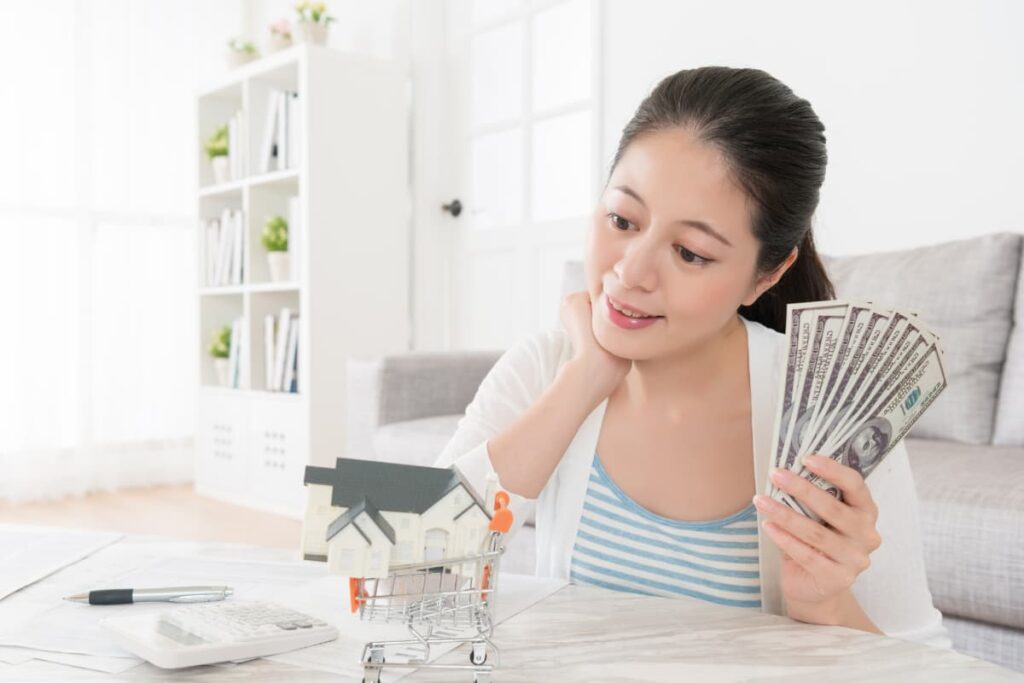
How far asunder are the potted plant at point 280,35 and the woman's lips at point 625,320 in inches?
126

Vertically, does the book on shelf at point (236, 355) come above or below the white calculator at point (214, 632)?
above

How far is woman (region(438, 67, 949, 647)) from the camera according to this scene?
0.84 meters

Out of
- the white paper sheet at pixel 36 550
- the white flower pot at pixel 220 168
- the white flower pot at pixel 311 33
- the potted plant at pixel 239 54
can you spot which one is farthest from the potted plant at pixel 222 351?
the white paper sheet at pixel 36 550

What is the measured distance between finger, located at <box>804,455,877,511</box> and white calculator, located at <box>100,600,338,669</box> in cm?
37

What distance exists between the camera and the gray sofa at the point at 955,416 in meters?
1.33

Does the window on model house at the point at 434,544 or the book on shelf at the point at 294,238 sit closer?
the window on model house at the point at 434,544

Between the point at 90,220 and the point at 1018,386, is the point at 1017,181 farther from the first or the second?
the point at 90,220

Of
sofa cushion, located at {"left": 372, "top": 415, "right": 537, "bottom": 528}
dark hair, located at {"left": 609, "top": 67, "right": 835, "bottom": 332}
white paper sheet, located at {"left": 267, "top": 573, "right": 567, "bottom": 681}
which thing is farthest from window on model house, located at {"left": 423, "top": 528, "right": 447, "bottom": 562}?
sofa cushion, located at {"left": 372, "top": 415, "right": 537, "bottom": 528}

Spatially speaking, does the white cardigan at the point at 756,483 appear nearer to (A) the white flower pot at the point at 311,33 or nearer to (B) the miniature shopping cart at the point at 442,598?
(B) the miniature shopping cart at the point at 442,598

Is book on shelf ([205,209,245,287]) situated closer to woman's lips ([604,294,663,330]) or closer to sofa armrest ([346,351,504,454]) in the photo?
sofa armrest ([346,351,504,454])

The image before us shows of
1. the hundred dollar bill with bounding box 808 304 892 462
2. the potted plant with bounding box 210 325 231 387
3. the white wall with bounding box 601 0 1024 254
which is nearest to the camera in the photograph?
the hundred dollar bill with bounding box 808 304 892 462

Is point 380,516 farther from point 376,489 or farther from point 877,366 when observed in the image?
point 877,366

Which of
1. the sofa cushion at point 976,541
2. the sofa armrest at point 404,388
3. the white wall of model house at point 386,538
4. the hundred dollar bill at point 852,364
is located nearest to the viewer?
the white wall of model house at point 386,538

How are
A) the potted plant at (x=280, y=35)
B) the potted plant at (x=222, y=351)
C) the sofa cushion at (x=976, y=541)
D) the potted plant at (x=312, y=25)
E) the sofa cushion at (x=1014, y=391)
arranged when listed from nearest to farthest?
the sofa cushion at (x=976, y=541)
the sofa cushion at (x=1014, y=391)
the potted plant at (x=312, y=25)
the potted plant at (x=280, y=35)
the potted plant at (x=222, y=351)
